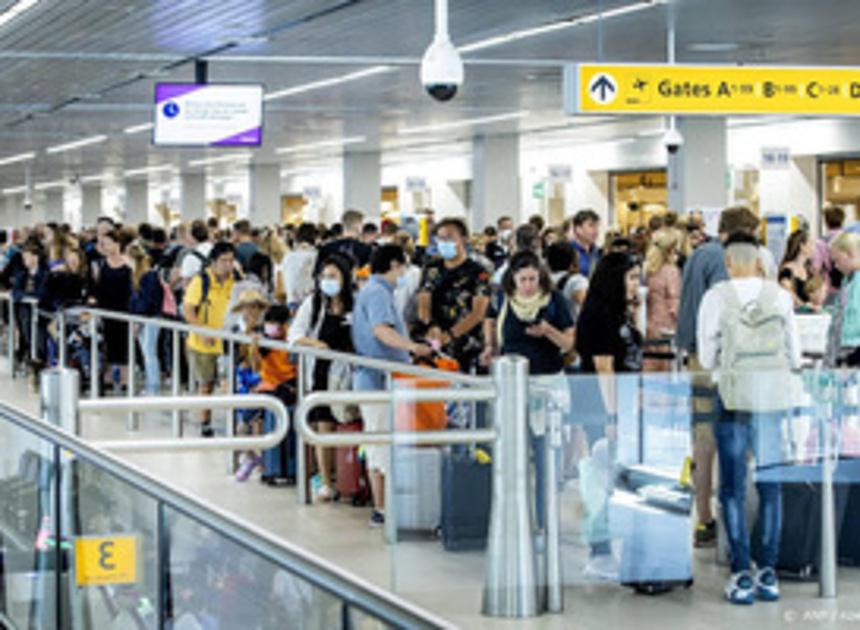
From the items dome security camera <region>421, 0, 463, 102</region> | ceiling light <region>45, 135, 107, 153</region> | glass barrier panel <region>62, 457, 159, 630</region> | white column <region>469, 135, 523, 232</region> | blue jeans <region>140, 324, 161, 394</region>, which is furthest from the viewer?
ceiling light <region>45, 135, 107, 153</region>

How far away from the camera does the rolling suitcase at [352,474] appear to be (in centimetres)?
928

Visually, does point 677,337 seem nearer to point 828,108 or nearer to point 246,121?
point 828,108

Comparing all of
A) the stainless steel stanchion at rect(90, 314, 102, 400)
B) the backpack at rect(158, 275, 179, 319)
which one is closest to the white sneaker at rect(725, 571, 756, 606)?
the backpack at rect(158, 275, 179, 319)

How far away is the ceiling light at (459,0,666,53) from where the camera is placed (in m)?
14.8

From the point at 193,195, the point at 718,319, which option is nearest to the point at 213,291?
the point at 718,319

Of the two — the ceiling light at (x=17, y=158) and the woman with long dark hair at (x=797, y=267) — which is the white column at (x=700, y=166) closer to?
the woman with long dark hair at (x=797, y=267)

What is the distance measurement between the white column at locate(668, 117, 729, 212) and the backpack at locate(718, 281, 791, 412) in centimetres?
1748

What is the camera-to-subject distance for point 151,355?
13156mm

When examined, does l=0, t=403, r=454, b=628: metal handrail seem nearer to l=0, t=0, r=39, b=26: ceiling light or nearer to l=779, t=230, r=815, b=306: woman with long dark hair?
l=779, t=230, r=815, b=306: woman with long dark hair

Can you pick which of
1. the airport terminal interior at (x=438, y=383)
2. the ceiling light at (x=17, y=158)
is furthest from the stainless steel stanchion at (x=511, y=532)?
the ceiling light at (x=17, y=158)

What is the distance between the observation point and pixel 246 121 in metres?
16.3

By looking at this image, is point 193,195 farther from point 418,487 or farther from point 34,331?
point 418,487

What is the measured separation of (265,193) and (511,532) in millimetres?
36514

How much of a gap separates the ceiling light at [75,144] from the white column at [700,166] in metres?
13.1
